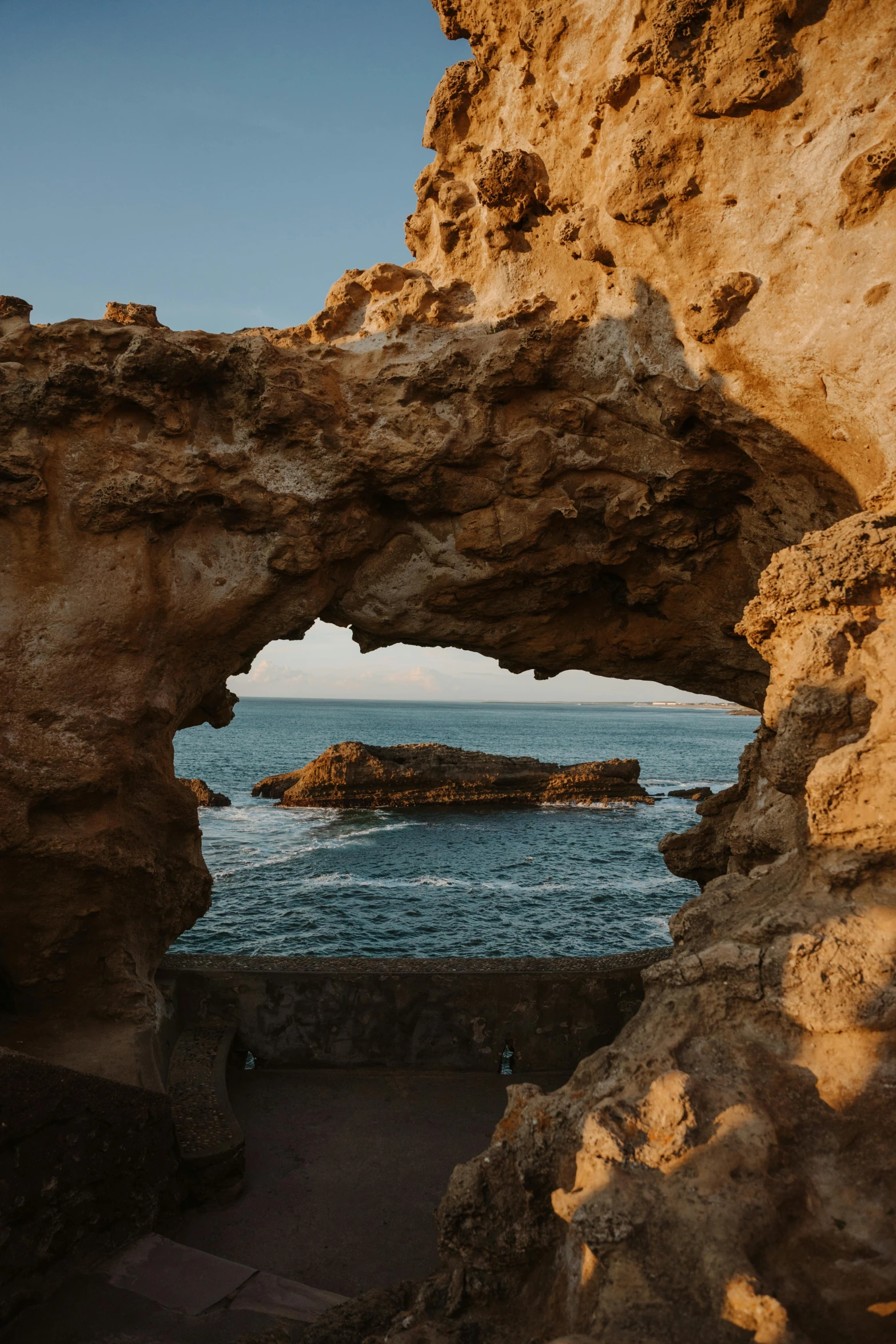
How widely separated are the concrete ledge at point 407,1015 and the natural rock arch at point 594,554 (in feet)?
5.92

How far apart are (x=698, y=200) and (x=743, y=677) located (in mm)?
7171

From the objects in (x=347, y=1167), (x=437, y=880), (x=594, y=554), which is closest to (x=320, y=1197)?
(x=347, y=1167)

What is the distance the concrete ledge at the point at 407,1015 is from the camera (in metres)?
12.4

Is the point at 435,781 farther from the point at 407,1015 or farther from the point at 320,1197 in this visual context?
the point at 320,1197

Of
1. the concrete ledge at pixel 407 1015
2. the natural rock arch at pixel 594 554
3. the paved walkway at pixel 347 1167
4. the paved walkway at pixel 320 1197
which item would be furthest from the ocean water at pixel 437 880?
the natural rock arch at pixel 594 554

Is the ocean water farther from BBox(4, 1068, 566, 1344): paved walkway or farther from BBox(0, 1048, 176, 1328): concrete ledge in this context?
BBox(0, 1048, 176, 1328): concrete ledge

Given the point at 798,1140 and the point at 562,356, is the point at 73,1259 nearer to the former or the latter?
the point at 798,1140

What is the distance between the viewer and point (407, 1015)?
12461 millimetres

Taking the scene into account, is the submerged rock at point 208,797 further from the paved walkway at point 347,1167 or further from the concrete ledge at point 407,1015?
the paved walkway at point 347,1167

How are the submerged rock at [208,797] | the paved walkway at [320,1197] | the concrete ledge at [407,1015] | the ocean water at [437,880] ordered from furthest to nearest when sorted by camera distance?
the submerged rock at [208,797] < the ocean water at [437,880] < the concrete ledge at [407,1015] < the paved walkway at [320,1197]

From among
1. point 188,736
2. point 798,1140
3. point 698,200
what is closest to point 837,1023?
point 798,1140

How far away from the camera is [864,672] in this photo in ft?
21.5

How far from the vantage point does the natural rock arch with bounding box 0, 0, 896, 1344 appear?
5.13m

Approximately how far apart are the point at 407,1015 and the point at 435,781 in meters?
31.6
